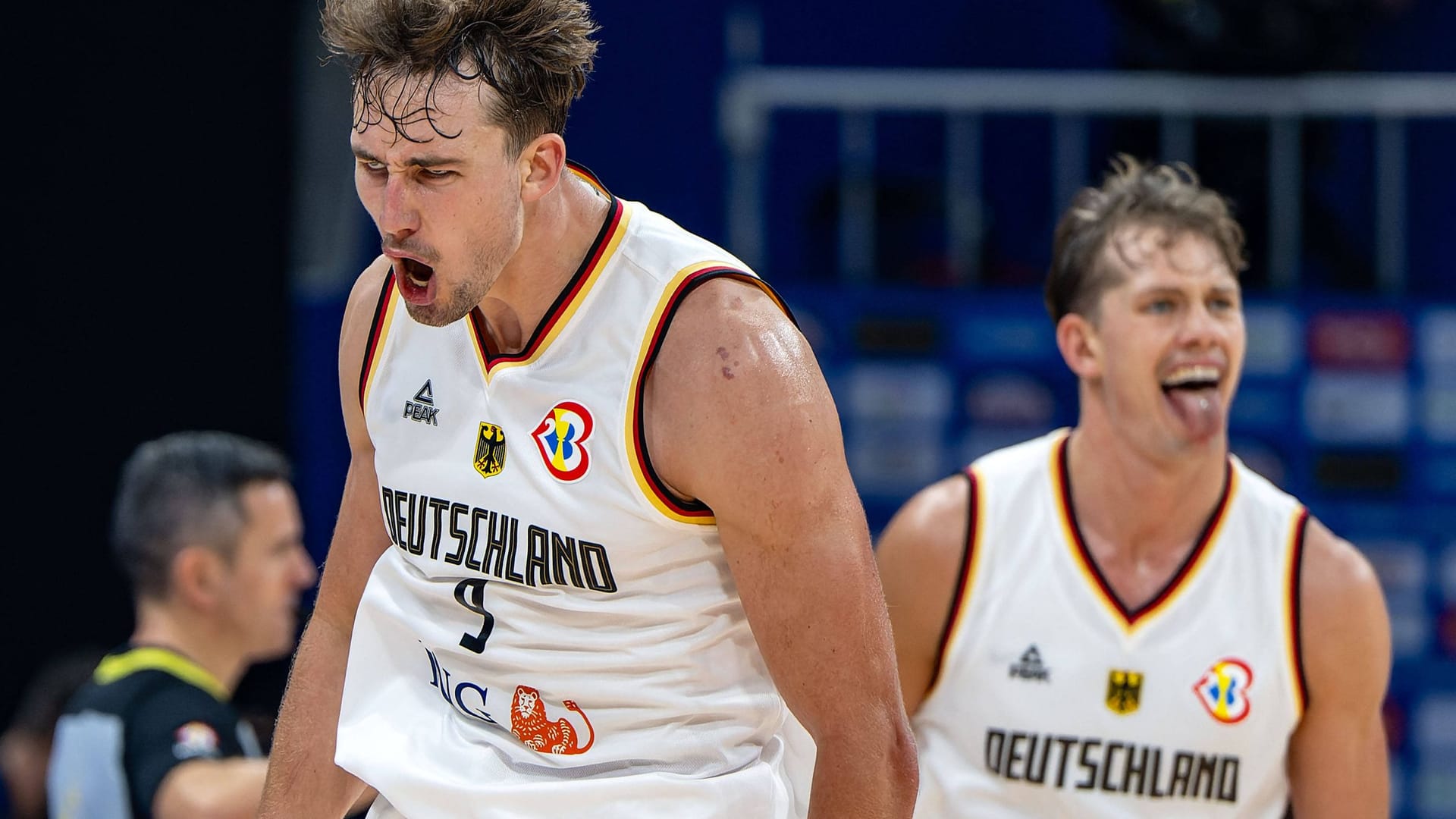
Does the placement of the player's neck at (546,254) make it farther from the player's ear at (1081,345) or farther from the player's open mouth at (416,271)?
the player's ear at (1081,345)

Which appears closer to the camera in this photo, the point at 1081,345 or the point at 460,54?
the point at 460,54

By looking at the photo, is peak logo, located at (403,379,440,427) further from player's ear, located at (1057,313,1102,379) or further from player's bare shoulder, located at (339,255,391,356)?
player's ear, located at (1057,313,1102,379)

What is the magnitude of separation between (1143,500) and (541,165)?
5.68 feet

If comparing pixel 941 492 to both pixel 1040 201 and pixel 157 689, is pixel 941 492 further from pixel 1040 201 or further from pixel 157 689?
pixel 1040 201

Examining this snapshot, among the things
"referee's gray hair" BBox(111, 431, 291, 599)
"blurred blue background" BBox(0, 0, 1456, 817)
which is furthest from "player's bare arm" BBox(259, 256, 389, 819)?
"blurred blue background" BBox(0, 0, 1456, 817)

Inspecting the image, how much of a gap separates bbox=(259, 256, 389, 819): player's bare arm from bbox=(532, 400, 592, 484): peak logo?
0.43 metres

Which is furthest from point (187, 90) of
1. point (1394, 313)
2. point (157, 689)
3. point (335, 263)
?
point (1394, 313)

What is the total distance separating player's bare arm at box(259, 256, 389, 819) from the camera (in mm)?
2799

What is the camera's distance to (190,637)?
14.9 feet

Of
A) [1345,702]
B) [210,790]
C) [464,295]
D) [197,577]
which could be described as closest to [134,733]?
[210,790]

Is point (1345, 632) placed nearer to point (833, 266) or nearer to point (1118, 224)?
point (1118, 224)

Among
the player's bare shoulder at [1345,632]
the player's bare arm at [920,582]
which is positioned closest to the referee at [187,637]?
the player's bare arm at [920,582]

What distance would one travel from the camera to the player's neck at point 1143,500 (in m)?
3.68

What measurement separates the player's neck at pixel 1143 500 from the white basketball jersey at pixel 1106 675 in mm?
34
